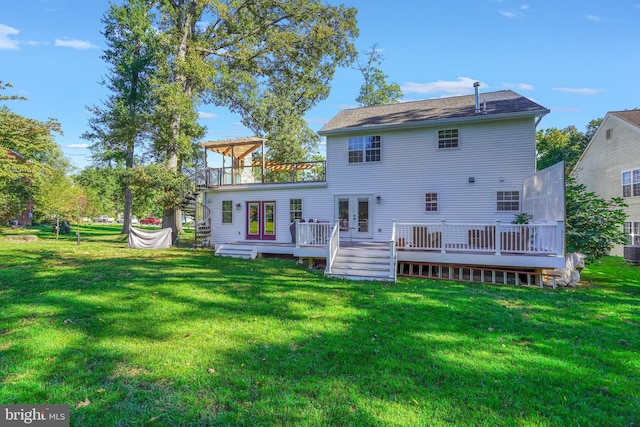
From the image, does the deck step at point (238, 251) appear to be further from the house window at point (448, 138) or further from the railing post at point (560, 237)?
the railing post at point (560, 237)

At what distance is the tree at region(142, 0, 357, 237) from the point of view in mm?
18453

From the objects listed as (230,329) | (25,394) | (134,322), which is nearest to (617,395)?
(230,329)

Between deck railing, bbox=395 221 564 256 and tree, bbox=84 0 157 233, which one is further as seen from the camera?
tree, bbox=84 0 157 233

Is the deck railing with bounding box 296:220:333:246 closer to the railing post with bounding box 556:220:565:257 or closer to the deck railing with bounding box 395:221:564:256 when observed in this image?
the deck railing with bounding box 395:221:564:256

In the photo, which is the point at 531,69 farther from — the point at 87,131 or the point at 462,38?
the point at 87,131

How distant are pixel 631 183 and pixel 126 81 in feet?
107

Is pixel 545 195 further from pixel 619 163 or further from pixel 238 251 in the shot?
pixel 619 163

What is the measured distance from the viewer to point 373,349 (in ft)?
13.7

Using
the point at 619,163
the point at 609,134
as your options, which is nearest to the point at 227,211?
the point at 619,163

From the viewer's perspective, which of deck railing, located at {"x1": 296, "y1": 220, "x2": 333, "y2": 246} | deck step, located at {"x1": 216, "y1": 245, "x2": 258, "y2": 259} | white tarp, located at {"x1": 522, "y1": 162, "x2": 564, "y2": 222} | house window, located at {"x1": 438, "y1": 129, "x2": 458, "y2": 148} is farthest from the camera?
deck step, located at {"x1": 216, "y1": 245, "x2": 258, "y2": 259}

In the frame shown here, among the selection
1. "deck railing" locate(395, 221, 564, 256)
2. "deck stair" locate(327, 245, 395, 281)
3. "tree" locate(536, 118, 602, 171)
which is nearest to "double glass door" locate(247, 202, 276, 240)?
"deck stair" locate(327, 245, 395, 281)

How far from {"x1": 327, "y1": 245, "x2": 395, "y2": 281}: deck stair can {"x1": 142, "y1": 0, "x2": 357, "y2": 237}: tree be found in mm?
11937

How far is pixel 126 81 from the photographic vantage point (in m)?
23.5

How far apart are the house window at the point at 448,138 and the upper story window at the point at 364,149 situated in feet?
7.95
